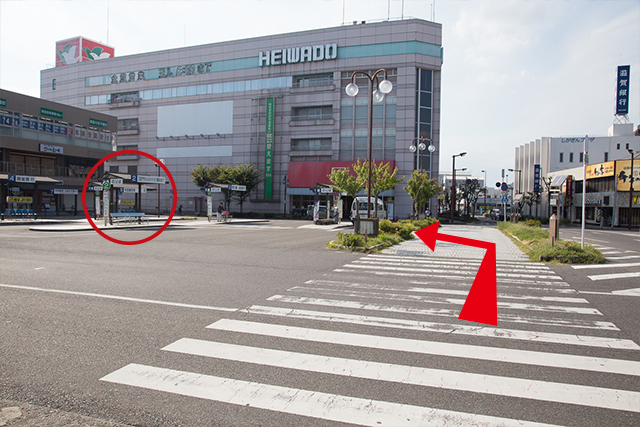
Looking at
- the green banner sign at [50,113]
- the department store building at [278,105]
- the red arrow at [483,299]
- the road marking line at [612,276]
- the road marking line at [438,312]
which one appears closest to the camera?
the road marking line at [438,312]

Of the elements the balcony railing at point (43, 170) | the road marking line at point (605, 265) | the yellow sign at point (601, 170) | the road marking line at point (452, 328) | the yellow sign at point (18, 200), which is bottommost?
the road marking line at point (605, 265)

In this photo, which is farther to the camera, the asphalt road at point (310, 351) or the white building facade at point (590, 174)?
the white building facade at point (590, 174)

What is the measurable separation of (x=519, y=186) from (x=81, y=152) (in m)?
83.2

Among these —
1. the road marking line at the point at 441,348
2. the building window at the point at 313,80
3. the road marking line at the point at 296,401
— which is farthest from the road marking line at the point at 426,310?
the building window at the point at 313,80

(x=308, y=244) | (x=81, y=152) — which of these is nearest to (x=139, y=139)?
(x=81, y=152)

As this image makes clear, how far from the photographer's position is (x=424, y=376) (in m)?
4.09

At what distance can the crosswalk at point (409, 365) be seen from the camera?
3432mm

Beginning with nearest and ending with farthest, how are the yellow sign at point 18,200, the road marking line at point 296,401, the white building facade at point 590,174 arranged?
the road marking line at point 296,401 → the yellow sign at point 18,200 → the white building facade at point 590,174

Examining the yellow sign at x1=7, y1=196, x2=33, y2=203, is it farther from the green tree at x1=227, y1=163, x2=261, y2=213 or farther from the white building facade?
the white building facade

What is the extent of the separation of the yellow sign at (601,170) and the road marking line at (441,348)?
50.6 m

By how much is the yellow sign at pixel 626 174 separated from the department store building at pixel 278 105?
19.9 meters

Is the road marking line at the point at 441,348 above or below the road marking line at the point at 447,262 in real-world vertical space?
above

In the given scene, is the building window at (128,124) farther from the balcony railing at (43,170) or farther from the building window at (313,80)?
the building window at (313,80)

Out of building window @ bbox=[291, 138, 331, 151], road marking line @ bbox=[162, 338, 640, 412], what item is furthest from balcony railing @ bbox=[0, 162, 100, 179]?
road marking line @ bbox=[162, 338, 640, 412]
